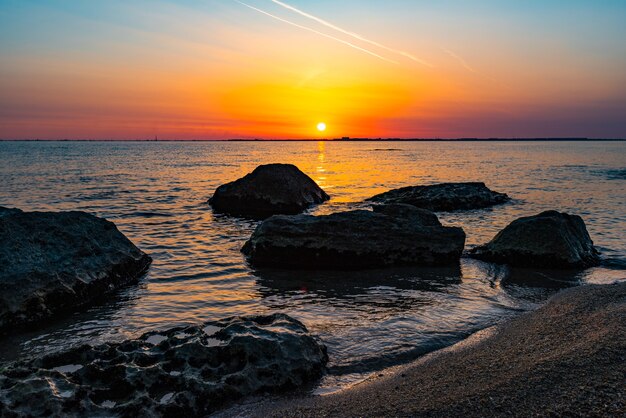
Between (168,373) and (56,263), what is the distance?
4.10 meters

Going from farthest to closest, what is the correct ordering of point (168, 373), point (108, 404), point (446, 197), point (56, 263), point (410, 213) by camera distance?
point (446, 197)
point (410, 213)
point (56, 263)
point (168, 373)
point (108, 404)

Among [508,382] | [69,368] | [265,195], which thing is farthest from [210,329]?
[265,195]

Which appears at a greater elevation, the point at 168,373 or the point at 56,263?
the point at 56,263

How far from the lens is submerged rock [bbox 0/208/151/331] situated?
681 cm

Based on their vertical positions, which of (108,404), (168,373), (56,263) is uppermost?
(56,263)

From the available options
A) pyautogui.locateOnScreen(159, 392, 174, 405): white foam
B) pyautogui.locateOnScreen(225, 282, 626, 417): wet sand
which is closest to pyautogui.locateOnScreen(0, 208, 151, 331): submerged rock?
pyautogui.locateOnScreen(159, 392, 174, 405): white foam

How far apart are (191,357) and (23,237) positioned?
469 centimetres

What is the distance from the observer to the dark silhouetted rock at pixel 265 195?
18.7 m

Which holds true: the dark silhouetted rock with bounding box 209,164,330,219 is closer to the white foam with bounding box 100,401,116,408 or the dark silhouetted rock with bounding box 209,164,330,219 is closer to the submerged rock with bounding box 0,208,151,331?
the submerged rock with bounding box 0,208,151,331

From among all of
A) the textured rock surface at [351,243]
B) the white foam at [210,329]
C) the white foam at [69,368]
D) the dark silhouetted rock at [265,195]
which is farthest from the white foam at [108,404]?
the dark silhouetted rock at [265,195]

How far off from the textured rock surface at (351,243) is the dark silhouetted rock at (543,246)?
2.97ft

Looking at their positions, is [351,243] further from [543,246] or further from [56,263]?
[56,263]

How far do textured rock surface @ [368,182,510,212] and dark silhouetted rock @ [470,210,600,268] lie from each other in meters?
8.03

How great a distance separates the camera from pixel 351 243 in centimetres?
1020
